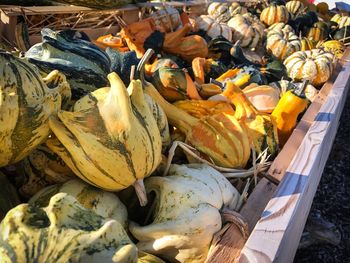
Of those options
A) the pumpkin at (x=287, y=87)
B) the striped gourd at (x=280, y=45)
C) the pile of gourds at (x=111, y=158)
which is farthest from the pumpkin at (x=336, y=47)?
the pile of gourds at (x=111, y=158)

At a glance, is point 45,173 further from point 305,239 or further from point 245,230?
point 305,239

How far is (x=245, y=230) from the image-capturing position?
112cm

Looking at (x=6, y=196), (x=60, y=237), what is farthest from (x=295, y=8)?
(x=60, y=237)

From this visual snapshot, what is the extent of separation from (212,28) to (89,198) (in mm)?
2400

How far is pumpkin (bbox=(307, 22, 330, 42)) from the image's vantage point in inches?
166

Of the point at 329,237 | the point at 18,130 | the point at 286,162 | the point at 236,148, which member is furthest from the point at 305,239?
the point at 18,130

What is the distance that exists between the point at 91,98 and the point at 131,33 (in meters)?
1.50

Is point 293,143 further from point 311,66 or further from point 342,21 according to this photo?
point 342,21

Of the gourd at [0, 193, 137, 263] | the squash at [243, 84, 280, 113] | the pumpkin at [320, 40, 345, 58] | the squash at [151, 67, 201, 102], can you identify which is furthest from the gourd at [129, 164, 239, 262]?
the pumpkin at [320, 40, 345, 58]

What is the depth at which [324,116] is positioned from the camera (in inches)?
81.6

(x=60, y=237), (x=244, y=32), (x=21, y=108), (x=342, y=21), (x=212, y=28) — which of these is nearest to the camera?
(x=60, y=237)

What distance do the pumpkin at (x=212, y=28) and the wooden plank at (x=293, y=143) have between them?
961 mm

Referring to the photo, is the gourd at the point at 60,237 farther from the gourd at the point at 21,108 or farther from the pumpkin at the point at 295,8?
the pumpkin at the point at 295,8

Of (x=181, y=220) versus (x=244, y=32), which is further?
(x=244, y=32)
